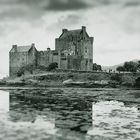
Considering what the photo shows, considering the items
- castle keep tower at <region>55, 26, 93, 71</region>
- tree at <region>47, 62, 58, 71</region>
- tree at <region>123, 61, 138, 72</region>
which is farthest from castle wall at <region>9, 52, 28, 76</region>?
tree at <region>123, 61, 138, 72</region>

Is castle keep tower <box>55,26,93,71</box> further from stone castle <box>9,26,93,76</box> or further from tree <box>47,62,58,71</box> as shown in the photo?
tree <box>47,62,58,71</box>

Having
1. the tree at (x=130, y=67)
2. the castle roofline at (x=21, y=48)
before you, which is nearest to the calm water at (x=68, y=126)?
the castle roofline at (x=21, y=48)

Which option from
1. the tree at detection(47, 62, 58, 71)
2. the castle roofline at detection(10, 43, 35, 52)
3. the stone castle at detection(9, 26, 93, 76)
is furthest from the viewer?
A: the castle roofline at detection(10, 43, 35, 52)

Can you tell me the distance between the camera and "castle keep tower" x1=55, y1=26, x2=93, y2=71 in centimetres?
11638

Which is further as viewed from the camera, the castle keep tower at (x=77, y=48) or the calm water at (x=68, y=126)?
the castle keep tower at (x=77, y=48)

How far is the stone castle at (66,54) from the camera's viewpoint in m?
115

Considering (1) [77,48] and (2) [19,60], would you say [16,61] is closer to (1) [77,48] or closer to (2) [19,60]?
(2) [19,60]

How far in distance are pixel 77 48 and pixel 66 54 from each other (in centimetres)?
741

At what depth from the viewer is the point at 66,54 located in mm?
114062

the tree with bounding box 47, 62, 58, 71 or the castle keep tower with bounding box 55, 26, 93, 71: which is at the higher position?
the castle keep tower with bounding box 55, 26, 93, 71

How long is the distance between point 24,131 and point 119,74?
284 feet

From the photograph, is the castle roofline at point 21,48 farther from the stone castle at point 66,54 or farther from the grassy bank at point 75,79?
the grassy bank at point 75,79

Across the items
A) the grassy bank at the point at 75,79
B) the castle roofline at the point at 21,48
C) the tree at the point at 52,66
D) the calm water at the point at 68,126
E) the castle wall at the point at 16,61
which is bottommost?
the calm water at the point at 68,126

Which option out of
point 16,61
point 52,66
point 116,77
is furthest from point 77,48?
point 16,61
